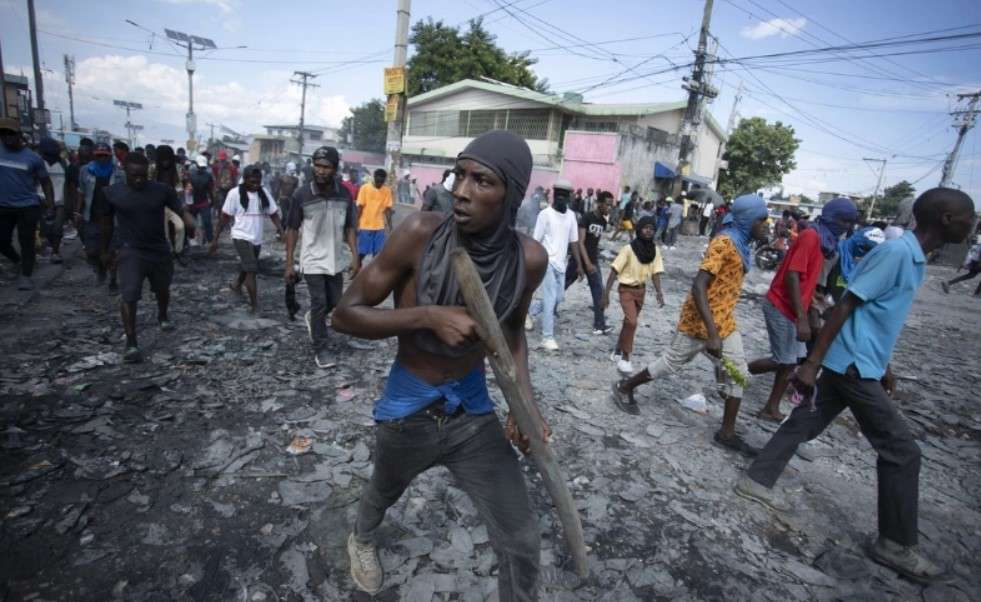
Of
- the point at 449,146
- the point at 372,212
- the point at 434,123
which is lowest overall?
the point at 372,212

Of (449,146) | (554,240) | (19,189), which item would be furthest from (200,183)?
(449,146)

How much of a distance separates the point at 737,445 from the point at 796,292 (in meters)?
1.32

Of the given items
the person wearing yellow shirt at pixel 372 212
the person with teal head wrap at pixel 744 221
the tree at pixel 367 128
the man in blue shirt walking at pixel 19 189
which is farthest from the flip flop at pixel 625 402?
the tree at pixel 367 128

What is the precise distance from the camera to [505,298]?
1.73 m

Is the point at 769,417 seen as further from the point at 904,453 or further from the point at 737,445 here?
the point at 904,453

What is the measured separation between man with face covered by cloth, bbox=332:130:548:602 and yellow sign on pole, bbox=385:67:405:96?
901 centimetres

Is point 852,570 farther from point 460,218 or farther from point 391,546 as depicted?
point 460,218

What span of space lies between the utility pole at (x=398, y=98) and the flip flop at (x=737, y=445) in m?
8.46

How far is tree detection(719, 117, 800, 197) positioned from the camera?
34.4m

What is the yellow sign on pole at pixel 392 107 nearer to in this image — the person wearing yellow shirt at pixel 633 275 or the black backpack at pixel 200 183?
the black backpack at pixel 200 183

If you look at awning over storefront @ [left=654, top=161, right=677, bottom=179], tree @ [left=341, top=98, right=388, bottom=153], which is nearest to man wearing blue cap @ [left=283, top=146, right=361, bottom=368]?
awning over storefront @ [left=654, top=161, right=677, bottom=179]

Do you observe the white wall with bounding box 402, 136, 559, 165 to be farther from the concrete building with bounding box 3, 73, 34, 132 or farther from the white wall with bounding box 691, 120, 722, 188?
the concrete building with bounding box 3, 73, 34, 132

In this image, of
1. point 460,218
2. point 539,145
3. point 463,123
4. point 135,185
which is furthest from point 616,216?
point 460,218

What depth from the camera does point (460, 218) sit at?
1579 millimetres
